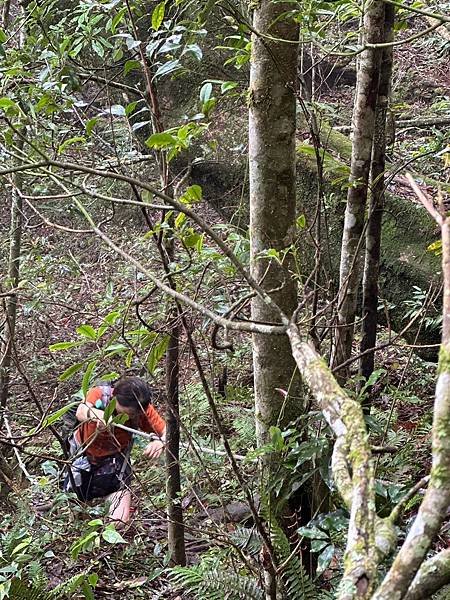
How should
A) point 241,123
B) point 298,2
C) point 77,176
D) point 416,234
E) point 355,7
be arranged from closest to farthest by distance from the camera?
point 298,2
point 355,7
point 77,176
point 416,234
point 241,123

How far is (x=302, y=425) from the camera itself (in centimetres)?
266

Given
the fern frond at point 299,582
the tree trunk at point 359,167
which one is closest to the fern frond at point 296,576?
the fern frond at point 299,582

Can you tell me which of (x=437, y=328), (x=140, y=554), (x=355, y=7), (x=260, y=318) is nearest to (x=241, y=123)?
(x=437, y=328)

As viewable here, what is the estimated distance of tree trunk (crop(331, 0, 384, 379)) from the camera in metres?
2.92

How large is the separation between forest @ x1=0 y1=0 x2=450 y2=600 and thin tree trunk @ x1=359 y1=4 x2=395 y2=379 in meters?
0.01

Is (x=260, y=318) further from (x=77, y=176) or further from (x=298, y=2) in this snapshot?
(x=77, y=176)

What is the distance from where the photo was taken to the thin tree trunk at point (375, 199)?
309 centimetres

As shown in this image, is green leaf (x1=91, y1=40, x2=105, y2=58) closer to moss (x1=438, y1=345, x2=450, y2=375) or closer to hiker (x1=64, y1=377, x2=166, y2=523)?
hiker (x1=64, y1=377, x2=166, y2=523)

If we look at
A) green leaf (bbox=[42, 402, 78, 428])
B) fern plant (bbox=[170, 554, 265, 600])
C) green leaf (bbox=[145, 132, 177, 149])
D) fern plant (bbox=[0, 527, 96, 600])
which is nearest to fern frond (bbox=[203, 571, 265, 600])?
fern plant (bbox=[170, 554, 265, 600])

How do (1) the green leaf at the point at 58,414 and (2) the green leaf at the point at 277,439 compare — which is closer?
(1) the green leaf at the point at 58,414

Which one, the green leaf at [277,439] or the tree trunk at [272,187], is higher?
the tree trunk at [272,187]

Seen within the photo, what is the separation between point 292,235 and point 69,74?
1.23 metres

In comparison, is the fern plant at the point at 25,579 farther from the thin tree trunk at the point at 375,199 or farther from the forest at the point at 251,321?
the thin tree trunk at the point at 375,199

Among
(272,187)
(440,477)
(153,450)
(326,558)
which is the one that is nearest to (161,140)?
(272,187)
